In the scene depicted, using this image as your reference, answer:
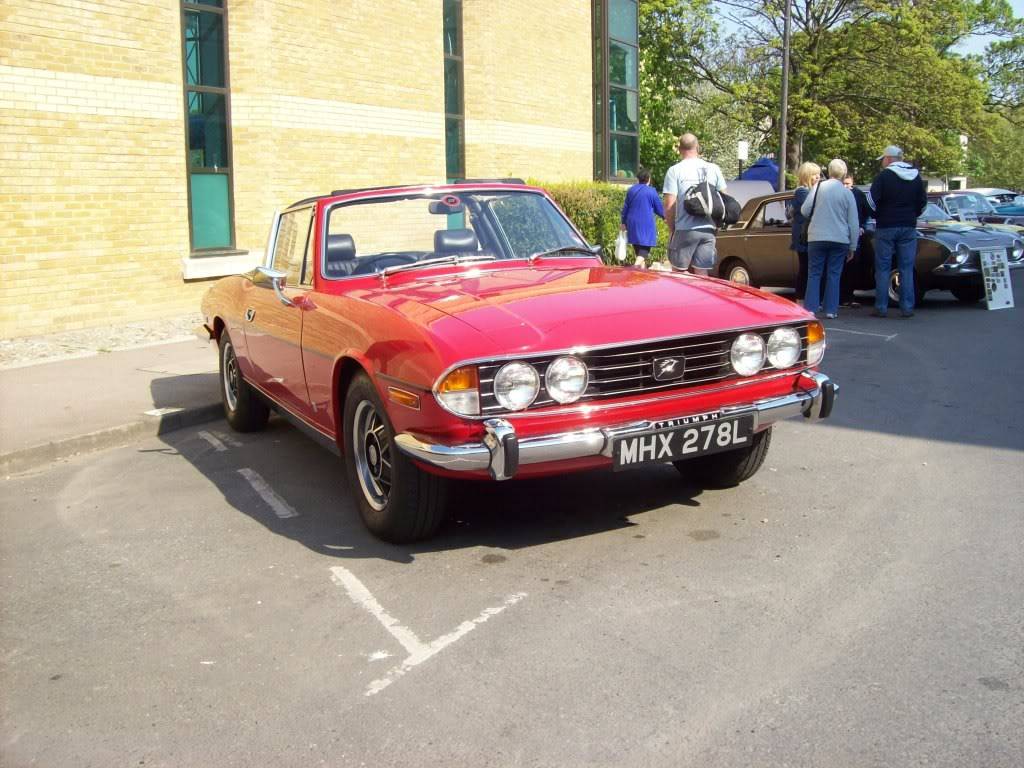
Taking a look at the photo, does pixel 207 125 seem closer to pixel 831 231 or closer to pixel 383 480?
pixel 831 231

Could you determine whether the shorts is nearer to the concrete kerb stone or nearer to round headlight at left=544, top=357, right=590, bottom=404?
the concrete kerb stone

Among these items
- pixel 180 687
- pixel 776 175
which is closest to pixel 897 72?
pixel 776 175

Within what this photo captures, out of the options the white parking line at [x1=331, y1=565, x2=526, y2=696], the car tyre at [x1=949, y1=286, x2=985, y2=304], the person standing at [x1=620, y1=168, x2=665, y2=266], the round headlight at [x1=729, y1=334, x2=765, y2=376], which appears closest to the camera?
the white parking line at [x1=331, y1=565, x2=526, y2=696]

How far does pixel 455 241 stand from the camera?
5.99 meters

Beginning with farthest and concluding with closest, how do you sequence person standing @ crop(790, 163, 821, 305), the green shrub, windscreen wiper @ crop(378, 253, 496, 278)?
1. the green shrub
2. person standing @ crop(790, 163, 821, 305)
3. windscreen wiper @ crop(378, 253, 496, 278)

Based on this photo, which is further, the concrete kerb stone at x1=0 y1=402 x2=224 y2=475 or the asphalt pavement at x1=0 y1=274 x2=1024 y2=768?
the concrete kerb stone at x1=0 y1=402 x2=224 y2=475

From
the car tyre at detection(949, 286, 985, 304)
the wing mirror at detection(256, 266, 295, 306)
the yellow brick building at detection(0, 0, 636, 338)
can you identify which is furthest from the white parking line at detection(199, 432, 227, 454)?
the car tyre at detection(949, 286, 985, 304)

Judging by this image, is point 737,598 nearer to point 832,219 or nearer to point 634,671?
point 634,671

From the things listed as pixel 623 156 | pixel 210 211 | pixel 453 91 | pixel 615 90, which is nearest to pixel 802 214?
pixel 210 211

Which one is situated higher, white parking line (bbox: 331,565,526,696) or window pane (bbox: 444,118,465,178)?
window pane (bbox: 444,118,465,178)

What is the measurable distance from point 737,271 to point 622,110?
879 centimetres

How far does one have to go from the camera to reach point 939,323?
12.2 meters

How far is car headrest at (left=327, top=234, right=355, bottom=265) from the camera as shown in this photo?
584cm

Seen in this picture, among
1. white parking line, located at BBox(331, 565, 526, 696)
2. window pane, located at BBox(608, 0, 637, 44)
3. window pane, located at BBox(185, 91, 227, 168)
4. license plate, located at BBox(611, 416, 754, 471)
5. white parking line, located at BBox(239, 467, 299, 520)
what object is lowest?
white parking line, located at BBox(331, 565, 526, 696)
